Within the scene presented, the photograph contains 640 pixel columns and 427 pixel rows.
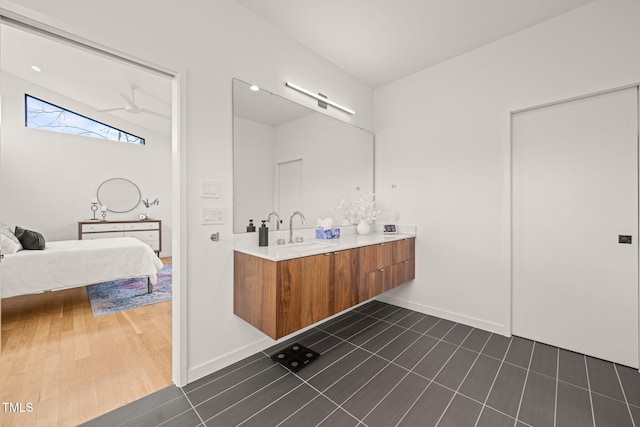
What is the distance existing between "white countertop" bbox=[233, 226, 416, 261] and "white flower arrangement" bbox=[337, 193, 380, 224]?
0.51 ft

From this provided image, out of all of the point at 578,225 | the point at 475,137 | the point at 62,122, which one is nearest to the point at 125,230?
the point at 62,122

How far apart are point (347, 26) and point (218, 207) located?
1871 millimetres

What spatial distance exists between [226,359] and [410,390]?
1.29m

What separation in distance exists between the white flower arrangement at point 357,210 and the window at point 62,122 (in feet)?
17.3

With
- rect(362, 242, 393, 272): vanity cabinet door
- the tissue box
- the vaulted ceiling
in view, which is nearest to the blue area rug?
the tissue box

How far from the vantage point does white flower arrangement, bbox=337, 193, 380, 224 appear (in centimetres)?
308

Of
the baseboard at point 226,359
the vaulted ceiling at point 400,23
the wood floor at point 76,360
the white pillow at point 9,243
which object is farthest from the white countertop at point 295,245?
the white pillow at point 9,243

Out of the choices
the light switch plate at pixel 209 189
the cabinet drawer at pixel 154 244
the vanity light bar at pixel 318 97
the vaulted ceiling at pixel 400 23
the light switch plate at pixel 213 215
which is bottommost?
the cabinet drawer at pixel 154 244

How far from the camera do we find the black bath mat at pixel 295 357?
6.34 ft

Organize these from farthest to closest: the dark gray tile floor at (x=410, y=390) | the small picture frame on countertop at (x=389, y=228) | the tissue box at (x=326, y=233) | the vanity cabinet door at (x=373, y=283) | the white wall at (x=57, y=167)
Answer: the white wall at (x=57, y=167) < the small picture frame on countertop at (x=389, y=228) < the tissue box at (x=326, y=233) < the vanity cabinet door at (x=373, y=283) < the dark gray tile floor at (x=410, y=390)

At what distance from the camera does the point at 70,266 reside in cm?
293

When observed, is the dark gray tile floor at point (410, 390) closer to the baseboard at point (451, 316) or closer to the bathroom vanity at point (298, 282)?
the baseboard at point (451, 316)

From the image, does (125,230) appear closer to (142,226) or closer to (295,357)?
(142,226)

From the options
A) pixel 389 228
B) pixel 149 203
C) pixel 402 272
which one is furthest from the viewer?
pixel 149 203
